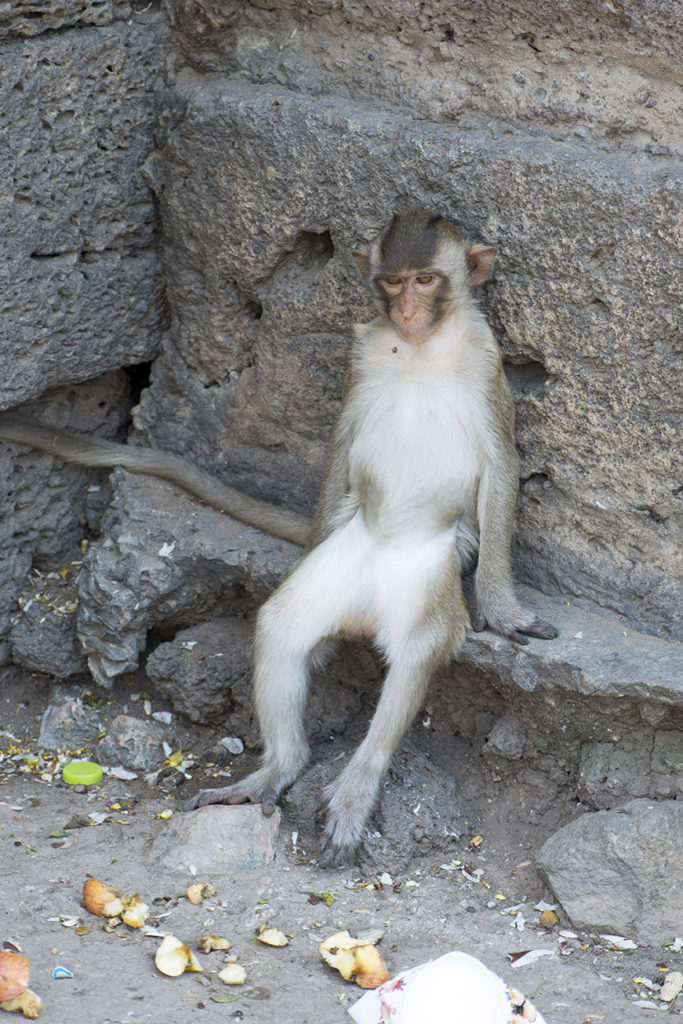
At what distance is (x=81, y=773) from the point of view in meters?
3.85

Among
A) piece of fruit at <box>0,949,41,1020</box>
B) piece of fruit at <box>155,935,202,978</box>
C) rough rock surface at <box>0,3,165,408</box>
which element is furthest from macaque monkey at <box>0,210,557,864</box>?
rough rock surface at <box>0,3,165,408</box>

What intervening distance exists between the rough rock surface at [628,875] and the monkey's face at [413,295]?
142cm

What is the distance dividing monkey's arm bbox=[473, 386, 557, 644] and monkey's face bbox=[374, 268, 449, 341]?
312 millimetres

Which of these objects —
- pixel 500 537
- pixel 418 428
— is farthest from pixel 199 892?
pixel 418 428

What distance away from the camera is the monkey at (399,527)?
11.0ft

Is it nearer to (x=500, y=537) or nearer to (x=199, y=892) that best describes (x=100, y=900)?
(x=199, y=892)

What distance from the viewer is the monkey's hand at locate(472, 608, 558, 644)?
11.0ft

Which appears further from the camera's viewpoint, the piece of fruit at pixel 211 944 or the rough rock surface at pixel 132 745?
the rough rock surface at pixel 132 745

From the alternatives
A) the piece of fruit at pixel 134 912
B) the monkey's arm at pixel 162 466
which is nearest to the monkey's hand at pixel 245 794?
the piece of fruit at pixel 134 912

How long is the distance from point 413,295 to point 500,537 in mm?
717

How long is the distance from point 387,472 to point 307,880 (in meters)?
1.16

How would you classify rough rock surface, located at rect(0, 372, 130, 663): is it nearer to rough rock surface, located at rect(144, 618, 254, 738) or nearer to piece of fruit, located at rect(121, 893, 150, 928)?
rough rock surface, located at rect(144, 618, 254, 738)

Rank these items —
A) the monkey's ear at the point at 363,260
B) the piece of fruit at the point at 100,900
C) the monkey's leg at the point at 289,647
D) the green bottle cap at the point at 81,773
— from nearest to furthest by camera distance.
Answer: the piece of fruit at the point at 100,900 → the monkey's ear at the point at 363,260 → the monkey's leg at the point at 289,647 → the green bottle cap at the point at 81,773

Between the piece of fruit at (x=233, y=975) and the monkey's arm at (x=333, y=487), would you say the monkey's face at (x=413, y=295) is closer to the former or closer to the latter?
the monkey's arm at (x=333, y=487)
